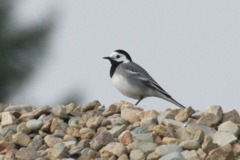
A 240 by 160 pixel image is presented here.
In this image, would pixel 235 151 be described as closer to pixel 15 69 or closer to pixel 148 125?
pixel 148 125

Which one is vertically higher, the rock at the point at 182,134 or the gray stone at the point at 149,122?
the gray stone at the point at 149,122

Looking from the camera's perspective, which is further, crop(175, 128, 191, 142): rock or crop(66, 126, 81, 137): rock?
crop(66, 126, 81, 137): rock

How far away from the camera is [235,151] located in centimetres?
761

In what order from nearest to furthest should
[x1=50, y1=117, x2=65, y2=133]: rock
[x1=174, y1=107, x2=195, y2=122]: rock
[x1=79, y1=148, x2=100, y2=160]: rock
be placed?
[x1=79, y1=148, x2=100, y2=160]: rock
[x1=174, y1=107, x2=195, y2=122]: rock
[x1=50, y1=117, x2=65, y2=133]: rock

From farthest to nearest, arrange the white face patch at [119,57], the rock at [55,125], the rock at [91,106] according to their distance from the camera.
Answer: the white face patch at [119,57]
the rock at [91,106]
the rock at [55,125]

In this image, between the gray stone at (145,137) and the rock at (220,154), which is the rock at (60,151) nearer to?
the gray stone at (145,137)

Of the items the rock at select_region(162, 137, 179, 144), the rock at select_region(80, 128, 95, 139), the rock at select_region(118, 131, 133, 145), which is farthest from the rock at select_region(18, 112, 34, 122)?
the rock at select_region(162, 137, 179, 144)

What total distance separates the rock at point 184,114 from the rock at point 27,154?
1295mm

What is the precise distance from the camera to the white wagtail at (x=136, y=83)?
11227 millimetres

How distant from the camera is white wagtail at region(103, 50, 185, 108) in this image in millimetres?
11227

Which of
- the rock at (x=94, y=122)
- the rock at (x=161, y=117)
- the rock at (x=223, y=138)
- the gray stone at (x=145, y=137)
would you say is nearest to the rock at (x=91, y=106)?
the rock at (x=94, y=122)

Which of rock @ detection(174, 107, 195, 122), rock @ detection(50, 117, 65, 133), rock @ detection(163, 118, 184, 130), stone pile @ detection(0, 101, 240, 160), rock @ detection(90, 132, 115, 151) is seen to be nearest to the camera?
stone pile @ detection(0, 101, 240, 160)

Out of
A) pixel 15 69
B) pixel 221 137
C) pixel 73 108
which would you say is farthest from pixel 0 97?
pixel 221 137

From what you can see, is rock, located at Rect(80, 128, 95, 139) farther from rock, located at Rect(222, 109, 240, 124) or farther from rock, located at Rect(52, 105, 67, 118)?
rock, located at Rect(222, 109, 240, 124)
